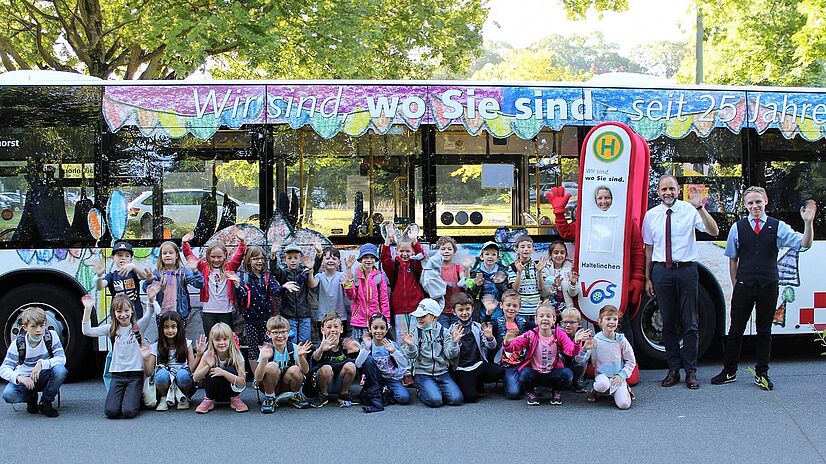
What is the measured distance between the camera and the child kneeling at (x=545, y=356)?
7.16m

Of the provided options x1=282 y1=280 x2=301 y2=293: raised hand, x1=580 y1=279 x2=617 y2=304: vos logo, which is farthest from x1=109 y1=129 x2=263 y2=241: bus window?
x1=580 y1=279 x2=617 y2=304: vos logo

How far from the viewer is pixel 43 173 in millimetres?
8008

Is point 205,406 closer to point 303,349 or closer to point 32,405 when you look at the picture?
point 303,349

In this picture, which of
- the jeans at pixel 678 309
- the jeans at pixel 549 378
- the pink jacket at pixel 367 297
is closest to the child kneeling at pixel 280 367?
the pink jacket at pixel 367 297

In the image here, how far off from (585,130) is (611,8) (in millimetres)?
10934

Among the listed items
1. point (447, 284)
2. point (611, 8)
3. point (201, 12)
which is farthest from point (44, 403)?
point (611, 8)

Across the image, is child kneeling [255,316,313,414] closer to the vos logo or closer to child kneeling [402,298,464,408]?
child kneeling [402,298,464,408]

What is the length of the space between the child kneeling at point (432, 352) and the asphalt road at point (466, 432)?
0.58 feet

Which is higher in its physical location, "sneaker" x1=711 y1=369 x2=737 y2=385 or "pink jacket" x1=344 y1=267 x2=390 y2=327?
"pink jacket" x1=344 y1=267 x2=390 y2=327

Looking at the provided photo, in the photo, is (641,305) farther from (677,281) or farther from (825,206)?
(825,206)

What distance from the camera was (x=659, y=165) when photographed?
8.62 m

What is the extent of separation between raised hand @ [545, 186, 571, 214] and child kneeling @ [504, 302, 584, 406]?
4.69ft

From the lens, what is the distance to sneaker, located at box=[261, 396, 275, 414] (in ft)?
22.7

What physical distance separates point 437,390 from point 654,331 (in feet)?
9.01
